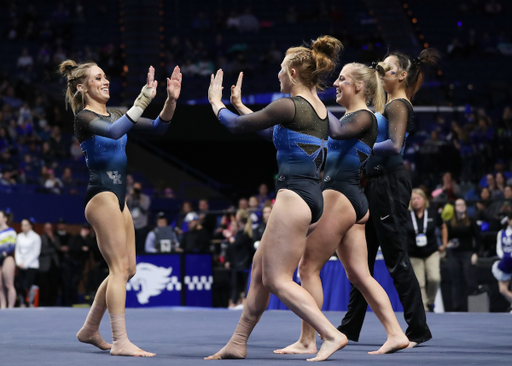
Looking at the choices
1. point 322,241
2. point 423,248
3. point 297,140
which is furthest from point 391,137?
point 423,248

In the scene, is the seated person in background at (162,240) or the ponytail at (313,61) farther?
the seated person in background at (162,240)

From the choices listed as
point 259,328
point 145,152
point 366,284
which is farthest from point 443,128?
point 366,284

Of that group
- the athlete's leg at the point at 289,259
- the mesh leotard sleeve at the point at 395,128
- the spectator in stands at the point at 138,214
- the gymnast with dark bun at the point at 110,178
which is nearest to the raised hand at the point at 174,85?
the gymnast with dark bun at the point at 110,178

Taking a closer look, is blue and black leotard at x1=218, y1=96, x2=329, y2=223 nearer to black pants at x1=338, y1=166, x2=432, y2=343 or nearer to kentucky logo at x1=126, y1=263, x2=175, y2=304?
black pants at x1=338, y1=166, x2=432, y2=343

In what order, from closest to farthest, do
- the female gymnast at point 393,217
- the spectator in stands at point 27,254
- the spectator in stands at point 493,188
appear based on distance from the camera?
the female gymnast at point 393,217 < the spectator in stands at point 493,188 < the spectator in stands at point 27,254

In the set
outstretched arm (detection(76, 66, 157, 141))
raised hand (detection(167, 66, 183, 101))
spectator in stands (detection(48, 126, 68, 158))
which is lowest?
outstretched arm (detection(76, 66, 157, 141))

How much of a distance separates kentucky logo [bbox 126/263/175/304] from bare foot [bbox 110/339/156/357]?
6553 mm

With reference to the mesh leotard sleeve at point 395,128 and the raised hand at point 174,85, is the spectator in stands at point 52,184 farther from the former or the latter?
the mesh leotard sleeve at point 395,128

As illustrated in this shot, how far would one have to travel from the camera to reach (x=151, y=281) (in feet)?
36.7

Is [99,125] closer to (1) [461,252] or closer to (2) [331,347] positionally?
(2) [331,347]

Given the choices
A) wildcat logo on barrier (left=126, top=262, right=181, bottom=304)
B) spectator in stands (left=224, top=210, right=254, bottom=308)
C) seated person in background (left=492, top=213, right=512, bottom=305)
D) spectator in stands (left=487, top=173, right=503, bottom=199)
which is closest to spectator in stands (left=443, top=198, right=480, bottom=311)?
seated person in background (left=492, top=213, right=512, bottom=305)

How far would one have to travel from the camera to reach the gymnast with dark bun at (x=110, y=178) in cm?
464

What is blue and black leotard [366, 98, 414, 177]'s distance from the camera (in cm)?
501

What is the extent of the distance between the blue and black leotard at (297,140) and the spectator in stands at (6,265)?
31.2ft
